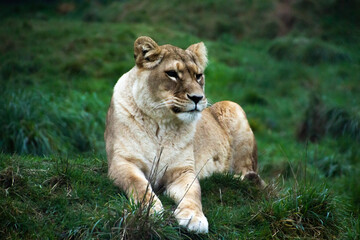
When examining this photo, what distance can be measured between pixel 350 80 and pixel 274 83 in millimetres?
2007

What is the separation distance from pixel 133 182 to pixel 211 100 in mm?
1607

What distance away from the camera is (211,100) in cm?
557

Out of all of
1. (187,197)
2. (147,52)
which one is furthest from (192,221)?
(147,52)

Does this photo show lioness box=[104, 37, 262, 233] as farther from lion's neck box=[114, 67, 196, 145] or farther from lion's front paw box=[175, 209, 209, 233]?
lion's front paw box=[175, 209, 209, 233]

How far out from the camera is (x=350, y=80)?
1374cm

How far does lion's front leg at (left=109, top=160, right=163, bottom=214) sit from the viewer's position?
4.12 m

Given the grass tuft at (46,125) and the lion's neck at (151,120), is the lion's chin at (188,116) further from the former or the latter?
the grass tuft at (46,125)

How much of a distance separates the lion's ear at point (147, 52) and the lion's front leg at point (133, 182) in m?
0.99

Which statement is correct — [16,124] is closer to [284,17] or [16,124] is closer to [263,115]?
[263,115]

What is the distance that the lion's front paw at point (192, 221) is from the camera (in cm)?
394

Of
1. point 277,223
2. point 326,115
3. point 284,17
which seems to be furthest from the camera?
point 284,17

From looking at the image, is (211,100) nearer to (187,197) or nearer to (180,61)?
(180,61)

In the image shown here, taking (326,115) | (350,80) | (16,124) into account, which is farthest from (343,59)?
(16,124)

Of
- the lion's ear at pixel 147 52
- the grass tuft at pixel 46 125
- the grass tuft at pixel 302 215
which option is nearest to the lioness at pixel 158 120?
the lion's ear at pixel 147 52
